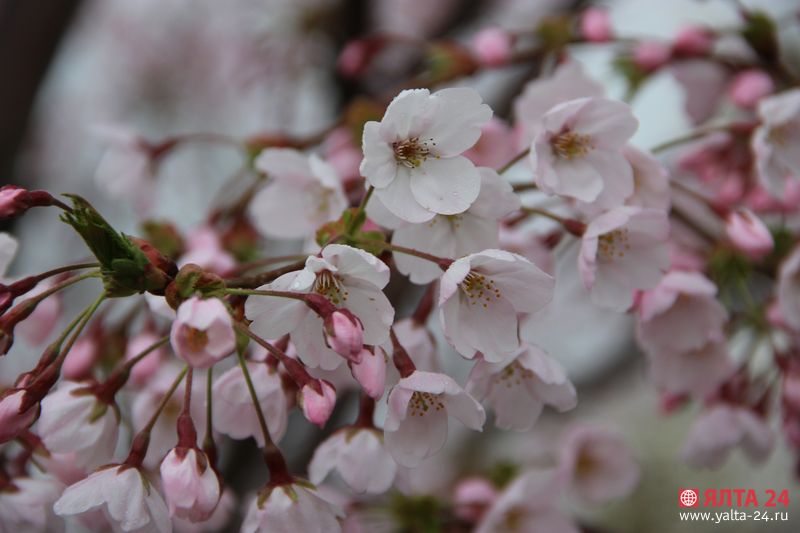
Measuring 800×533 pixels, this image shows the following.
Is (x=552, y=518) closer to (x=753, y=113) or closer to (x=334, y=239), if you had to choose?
(x=334, y=239)

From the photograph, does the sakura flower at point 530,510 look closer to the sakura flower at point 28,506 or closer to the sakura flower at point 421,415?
the sakura flower at point 421,415

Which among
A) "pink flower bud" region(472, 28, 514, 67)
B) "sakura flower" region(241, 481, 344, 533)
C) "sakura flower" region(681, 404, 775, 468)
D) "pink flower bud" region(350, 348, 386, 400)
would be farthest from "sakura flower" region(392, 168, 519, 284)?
"pink flower bud" region(472, 28, 514, 67)

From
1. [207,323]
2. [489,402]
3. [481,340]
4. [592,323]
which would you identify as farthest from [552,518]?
[592,323]

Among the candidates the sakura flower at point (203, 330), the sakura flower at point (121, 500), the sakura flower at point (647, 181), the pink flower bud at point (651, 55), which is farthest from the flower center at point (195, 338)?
the pink flower bud at point (651, 55)

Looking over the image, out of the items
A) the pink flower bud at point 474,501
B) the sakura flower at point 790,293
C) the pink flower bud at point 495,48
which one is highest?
the pink flower bud at point 495,48

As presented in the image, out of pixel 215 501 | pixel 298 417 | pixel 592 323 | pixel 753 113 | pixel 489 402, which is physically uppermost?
pixel 215 501

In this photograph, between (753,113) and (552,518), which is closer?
(552,518)
